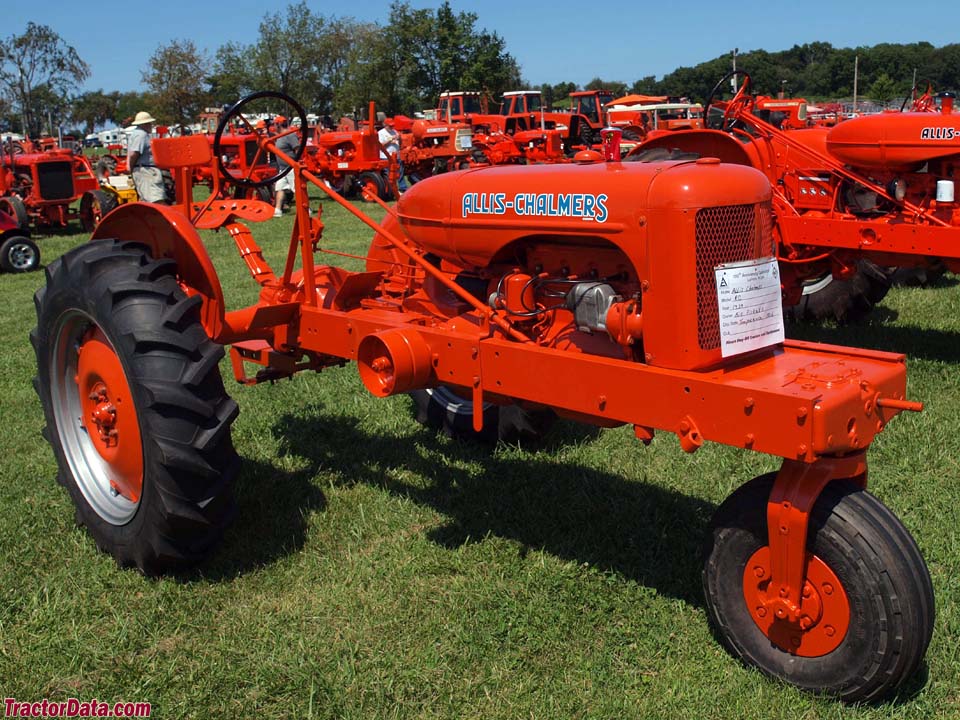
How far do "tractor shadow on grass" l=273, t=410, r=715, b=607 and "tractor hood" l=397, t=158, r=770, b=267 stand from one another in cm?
118

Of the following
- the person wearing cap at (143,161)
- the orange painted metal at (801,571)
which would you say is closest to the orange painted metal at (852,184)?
the orange painted metal at (801,571)

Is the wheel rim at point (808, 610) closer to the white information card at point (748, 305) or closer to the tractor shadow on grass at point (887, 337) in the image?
the white information card at point (748, 305)

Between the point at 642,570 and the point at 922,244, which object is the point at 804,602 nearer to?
the point at 642,570

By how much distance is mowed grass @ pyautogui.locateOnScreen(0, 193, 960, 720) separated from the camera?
111 inches

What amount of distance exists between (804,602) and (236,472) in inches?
77.1

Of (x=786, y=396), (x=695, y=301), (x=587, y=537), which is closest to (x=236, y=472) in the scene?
(x=587, y=537)

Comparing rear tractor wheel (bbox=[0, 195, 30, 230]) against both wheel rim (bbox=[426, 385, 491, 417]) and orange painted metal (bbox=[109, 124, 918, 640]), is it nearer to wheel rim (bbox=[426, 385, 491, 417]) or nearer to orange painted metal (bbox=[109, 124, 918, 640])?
wheel rim (bbox=[426, 385, 491, 417])

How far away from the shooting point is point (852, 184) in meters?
6.53

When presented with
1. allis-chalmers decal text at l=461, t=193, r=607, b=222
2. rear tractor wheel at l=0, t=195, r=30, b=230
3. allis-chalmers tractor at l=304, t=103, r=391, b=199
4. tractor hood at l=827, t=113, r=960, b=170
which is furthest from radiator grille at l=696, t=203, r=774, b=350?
allis-chalmers tractor at l=304, t=103, r=391, b=199

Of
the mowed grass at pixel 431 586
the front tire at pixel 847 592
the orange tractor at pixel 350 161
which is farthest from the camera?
the orange tractor at pixel 350 161

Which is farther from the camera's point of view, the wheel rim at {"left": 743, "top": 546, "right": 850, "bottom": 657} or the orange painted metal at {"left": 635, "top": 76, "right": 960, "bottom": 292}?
the orange painted metal at {"left": 635, "top": 76, "right": 960, "bottom": 292}

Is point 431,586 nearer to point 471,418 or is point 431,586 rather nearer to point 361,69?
point 471,418

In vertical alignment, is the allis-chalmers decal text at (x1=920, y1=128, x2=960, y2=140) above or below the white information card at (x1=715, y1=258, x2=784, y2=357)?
above

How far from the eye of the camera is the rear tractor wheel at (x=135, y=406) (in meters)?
3.17
